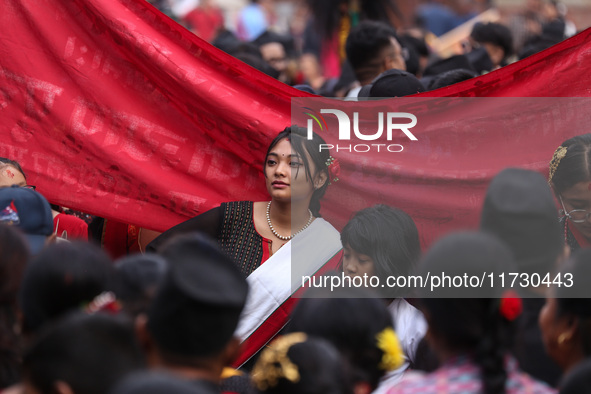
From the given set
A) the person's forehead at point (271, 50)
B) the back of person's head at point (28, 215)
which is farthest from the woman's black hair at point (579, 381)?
the person's forehead at point (271, 50)

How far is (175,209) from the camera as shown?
4.48 metres

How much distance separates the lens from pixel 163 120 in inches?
178

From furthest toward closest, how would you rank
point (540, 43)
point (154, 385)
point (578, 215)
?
point (540, 43), point (578, 215), point (154, 385)

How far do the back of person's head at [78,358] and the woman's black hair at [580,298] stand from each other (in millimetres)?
1294

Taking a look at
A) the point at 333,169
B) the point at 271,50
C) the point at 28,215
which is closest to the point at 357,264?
the point at 333,169

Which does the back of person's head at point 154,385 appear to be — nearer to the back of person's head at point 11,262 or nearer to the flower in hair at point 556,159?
the back of person's head at point 11,262

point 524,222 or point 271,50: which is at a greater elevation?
point 271,50

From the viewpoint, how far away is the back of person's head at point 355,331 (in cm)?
274

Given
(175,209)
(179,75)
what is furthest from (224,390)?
(179,75)

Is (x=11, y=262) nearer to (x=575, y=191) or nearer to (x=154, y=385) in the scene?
(x=154, y=385)

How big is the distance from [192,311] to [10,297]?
713 millimetres

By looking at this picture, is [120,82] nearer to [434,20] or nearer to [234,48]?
[234,48]

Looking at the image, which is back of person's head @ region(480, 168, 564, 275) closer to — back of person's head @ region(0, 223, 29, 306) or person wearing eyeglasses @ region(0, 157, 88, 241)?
back of person's head @ region(0, 223, 29, 306)

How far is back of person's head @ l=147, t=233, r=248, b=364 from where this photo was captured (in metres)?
2.38
